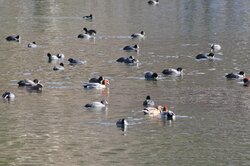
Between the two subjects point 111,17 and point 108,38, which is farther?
point 111,17

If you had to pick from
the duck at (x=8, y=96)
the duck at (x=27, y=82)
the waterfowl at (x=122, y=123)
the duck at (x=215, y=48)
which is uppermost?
the duck at (x=215, y=48)

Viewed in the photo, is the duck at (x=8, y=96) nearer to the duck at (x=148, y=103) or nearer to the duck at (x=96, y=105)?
the duck at (x=96, y=105)

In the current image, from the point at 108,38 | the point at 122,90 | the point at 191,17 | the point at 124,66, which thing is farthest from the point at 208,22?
the point at 122,90

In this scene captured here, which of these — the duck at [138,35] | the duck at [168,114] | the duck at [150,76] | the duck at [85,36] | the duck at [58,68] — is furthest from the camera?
the duck at [85,36]

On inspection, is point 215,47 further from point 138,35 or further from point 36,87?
point 36,87

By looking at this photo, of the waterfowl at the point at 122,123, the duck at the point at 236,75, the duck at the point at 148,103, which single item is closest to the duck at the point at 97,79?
the duck at the point at 148,103

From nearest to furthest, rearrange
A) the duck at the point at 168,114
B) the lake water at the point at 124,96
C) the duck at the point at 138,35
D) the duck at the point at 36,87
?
1. the lake water at the point at 124,96
2. the duck at the point at 168,114
3. the duck at the point at 36,87
4. the duck at the point at 138,35

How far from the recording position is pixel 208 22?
285 feet

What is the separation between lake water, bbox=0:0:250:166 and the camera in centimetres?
3453

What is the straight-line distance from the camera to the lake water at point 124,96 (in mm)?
34531

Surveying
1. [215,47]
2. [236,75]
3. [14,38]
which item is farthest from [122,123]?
[14,38]

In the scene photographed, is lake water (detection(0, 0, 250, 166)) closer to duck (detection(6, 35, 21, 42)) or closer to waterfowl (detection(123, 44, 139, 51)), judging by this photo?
duck (detection(6, 35, 21, 42))

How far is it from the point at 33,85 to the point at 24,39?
2363 centimetres

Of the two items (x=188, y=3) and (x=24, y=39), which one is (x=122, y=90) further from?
(x=188, y=3)
